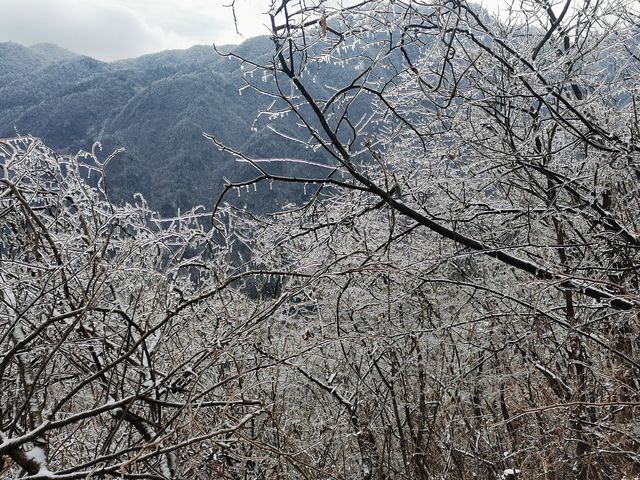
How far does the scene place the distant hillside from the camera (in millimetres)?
94500

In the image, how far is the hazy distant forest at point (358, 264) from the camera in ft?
6.64

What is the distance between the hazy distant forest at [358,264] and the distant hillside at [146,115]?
8348 cm

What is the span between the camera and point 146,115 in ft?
365

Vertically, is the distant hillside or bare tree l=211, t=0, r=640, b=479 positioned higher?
the distant hillside

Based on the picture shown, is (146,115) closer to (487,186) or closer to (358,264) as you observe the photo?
(487,186)

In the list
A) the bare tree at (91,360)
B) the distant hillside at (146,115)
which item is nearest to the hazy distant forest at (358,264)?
the bare tree at (91,360)

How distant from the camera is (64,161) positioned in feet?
9.89

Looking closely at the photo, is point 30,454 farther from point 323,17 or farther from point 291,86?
point 323,17

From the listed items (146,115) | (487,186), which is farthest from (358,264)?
(146,115)

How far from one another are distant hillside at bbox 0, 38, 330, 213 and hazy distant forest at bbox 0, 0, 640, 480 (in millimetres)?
83482

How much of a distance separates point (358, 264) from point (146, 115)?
118 metres

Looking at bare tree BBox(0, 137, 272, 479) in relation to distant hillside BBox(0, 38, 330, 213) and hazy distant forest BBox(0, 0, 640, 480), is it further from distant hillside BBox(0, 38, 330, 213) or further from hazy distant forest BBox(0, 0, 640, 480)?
distant hillside BBox(0, 38, 330, 213)

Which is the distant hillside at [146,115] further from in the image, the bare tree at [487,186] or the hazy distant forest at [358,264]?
the bare tree at [487,186]

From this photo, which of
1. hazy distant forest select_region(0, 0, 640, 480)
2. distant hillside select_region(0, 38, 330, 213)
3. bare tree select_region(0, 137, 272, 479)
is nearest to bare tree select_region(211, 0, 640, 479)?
hazy distant forest select_region(0, 0, 640, 480)
